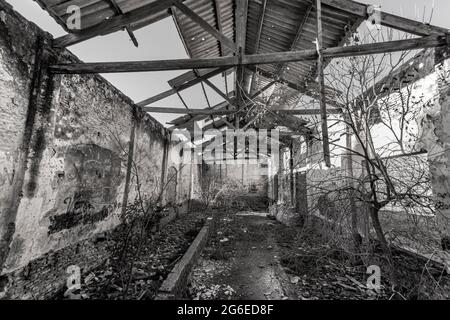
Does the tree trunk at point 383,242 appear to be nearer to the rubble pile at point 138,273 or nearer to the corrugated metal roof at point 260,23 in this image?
the corrugated metal roof at point 260,23

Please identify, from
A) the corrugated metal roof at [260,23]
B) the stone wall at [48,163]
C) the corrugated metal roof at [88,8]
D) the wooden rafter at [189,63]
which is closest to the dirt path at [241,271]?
the stone wall at [48,163]

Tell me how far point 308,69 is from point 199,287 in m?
5.32

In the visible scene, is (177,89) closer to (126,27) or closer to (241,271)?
(126,27)

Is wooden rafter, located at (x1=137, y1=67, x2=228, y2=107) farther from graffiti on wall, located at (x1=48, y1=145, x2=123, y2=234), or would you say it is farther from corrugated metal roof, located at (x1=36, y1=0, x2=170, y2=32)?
corrugated metal roof, located at (x1=36, y1=0, x2=170, y2=32)

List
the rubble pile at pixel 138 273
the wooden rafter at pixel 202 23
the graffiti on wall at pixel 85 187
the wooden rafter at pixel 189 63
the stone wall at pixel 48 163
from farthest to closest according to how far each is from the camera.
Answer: the wooden rafter at pixel 202 23, the graffiti on wall at pixel 85 187, the rubble pile at pixel 138 273, the wooden rafter at pixel 189 63, the stone wall at pixel 48 163

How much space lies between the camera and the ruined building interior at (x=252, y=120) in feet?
8.87

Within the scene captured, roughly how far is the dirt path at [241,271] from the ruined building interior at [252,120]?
4cm

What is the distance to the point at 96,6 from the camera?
305 centimetres

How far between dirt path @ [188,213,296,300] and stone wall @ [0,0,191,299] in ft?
7.19

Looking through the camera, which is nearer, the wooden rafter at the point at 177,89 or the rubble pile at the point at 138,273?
the rubble pile at the point at 138,273

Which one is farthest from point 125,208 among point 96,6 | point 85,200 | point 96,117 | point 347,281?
point 347,281

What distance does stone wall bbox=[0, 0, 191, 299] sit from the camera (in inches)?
100

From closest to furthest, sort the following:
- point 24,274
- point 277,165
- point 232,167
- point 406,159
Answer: point 24,274 → point 406,159 → point 277,165 → point 232,167

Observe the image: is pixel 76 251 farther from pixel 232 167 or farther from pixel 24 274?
pixel 232 167
